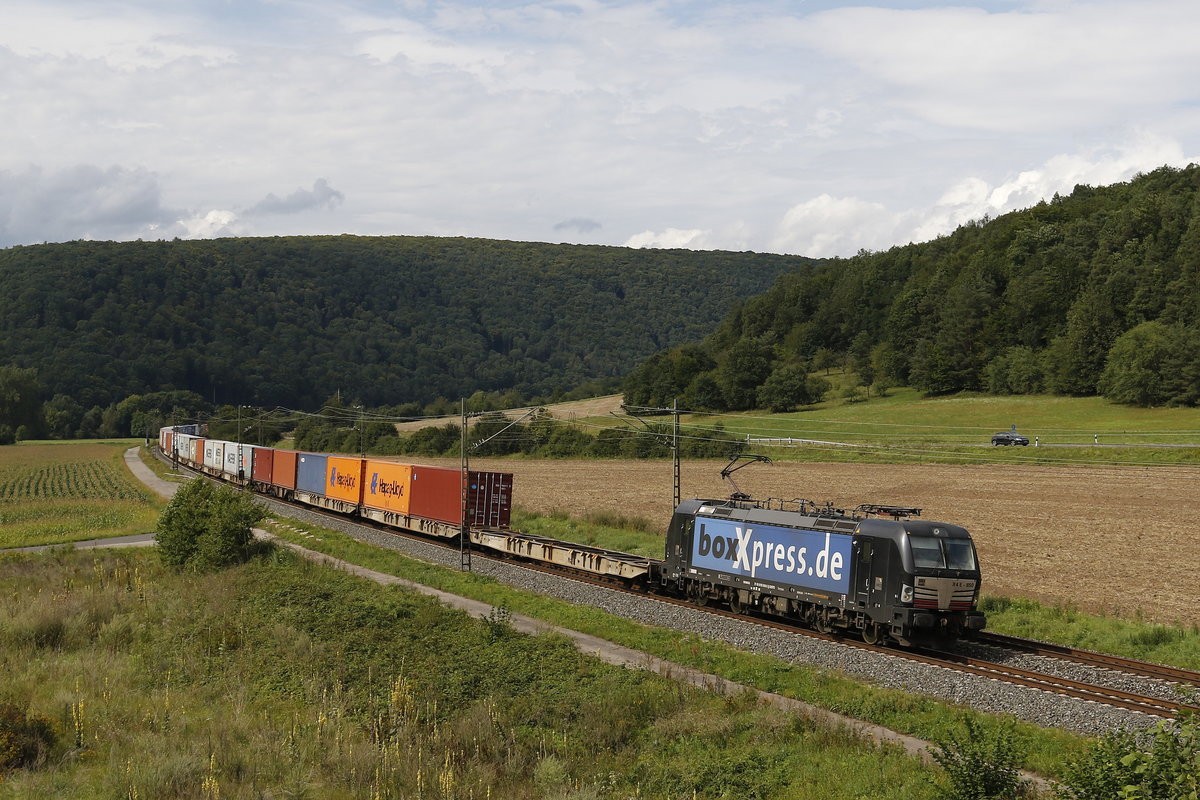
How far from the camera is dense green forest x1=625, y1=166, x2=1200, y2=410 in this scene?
300 ft

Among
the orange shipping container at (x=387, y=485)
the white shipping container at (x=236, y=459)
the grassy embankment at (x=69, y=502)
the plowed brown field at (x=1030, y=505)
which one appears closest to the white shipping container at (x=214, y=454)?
the white shipping container at (x=236, y=459)

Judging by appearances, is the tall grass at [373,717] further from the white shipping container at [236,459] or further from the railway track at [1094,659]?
the white shipping container at [236,459]

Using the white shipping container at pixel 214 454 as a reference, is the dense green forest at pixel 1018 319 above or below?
above

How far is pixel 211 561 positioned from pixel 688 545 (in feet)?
60.3

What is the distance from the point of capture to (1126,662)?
21.7 meters

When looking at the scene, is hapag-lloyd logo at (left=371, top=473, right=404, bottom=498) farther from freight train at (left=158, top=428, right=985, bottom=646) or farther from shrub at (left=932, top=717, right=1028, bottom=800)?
shrub at (left=932, top=717, right=1028, bottom=800)

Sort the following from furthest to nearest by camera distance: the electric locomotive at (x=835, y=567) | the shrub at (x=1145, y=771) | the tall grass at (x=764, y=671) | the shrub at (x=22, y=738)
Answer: the electric locomotive at (x=835, y=567) < the tall grass at (x=764, y=671) < the shrub at (x=22, y=738) < the shrub at (x=1145, y=771)

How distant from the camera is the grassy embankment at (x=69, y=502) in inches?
1965

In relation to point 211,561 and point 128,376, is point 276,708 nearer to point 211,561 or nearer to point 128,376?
point 211,561

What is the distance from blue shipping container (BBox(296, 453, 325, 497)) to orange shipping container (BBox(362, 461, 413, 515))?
7.09 m

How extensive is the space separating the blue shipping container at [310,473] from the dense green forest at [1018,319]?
58122 millimetres

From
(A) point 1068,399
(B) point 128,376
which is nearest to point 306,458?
(A) point 1068,399

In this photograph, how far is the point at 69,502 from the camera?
65.4 m

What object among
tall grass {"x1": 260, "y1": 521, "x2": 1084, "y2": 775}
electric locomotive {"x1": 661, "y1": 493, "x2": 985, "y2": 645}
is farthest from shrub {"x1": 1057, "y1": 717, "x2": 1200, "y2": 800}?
electric locomotive {"x1": 661, "y1": 493, "x2": 985, "y2": 645}
